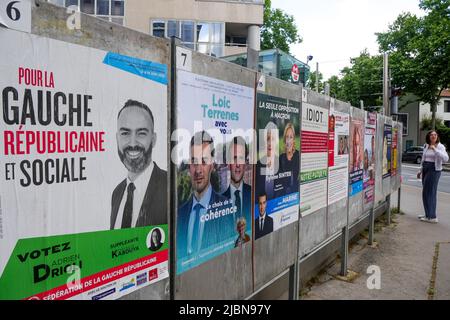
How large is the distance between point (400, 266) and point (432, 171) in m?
3.68

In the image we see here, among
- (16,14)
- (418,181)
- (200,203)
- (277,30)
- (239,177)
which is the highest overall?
(277,30)

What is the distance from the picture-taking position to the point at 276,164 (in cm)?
322

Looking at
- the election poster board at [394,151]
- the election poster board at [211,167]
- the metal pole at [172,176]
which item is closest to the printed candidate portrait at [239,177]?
the election poster board at [211,167]

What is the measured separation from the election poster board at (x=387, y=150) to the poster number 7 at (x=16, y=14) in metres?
6.92

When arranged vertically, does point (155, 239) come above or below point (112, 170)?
A: below

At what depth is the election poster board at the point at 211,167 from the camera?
221 centimetres

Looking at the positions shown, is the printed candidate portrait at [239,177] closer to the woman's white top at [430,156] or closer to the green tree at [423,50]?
the woman's white top at [430,156]

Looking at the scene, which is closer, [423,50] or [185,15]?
[185,15]

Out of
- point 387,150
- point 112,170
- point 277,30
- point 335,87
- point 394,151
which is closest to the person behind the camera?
point 112,170

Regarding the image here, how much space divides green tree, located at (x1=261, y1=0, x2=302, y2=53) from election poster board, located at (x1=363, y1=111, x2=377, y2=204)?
42129 millimetres

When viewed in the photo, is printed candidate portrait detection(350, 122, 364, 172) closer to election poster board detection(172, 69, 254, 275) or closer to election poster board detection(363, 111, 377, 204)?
election poster board detection(363, 111, 377, 204)

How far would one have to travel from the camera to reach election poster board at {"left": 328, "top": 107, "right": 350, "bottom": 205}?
4.46 m

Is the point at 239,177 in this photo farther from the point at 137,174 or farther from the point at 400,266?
the point at 400,266

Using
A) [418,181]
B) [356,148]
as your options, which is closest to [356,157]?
[356,148]
